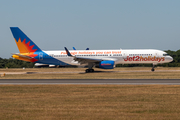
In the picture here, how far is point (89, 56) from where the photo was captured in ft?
154

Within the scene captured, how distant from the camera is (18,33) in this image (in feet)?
154

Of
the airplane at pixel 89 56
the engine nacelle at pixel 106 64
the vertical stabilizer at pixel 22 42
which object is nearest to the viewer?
the engine nacelle at pixel 106 64

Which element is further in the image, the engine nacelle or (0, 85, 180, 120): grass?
the engine nacelle

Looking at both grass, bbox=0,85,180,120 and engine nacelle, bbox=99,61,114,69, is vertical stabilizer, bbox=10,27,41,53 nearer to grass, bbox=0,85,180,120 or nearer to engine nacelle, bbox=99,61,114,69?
engine nacelle, bbox=99,61,114,69

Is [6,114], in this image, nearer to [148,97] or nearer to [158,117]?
[158,117]

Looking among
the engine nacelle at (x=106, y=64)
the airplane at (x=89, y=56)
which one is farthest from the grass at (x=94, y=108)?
the airplane at (x=89, y=56)

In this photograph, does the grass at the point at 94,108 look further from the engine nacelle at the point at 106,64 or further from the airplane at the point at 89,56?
the airplane at the point at 89,56

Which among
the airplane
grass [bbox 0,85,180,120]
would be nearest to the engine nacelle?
the airplane

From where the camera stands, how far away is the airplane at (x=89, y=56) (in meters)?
45.4

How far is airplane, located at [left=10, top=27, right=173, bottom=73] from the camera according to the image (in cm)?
4544

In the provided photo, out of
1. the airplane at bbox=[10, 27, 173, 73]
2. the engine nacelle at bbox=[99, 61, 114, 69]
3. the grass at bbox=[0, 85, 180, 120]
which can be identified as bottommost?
the grass at bbox=[0, 85, 180, 120]

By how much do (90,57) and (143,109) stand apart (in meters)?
34.1

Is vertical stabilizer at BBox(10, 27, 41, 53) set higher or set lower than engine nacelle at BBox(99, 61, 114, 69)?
higher

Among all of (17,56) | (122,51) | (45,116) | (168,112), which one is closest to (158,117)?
(168,112)
